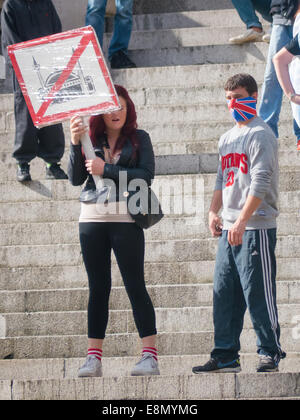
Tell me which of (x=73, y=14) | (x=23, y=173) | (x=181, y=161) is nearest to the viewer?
(x=23, y=173)

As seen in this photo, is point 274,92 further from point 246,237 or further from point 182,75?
point 246,237

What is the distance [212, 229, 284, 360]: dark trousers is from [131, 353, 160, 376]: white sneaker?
1.11 feet

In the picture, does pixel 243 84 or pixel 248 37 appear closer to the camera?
pixel 243 84

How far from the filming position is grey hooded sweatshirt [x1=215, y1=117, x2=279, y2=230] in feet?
16.2

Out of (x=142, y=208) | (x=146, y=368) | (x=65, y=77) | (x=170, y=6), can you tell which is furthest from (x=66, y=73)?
(x=170, y=6)

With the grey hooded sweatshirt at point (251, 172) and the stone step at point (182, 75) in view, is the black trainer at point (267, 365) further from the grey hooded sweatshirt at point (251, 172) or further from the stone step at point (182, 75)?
the stone step at point (182, 75)

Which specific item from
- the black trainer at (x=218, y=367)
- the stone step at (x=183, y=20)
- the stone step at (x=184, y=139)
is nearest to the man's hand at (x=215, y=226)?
the black trainer at (x=218, y=367)

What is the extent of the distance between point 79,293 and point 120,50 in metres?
3.94

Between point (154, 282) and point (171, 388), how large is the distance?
6.13 feet

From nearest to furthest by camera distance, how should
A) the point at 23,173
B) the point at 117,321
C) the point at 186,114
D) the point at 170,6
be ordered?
the point at 117,321
the point at 23,173
the point at 186,114
the point at 170,6

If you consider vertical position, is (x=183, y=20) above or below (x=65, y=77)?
above

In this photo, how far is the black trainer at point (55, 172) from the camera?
7.57 m

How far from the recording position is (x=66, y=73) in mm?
5320

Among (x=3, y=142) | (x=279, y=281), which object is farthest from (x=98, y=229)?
(x=3, y=142)
